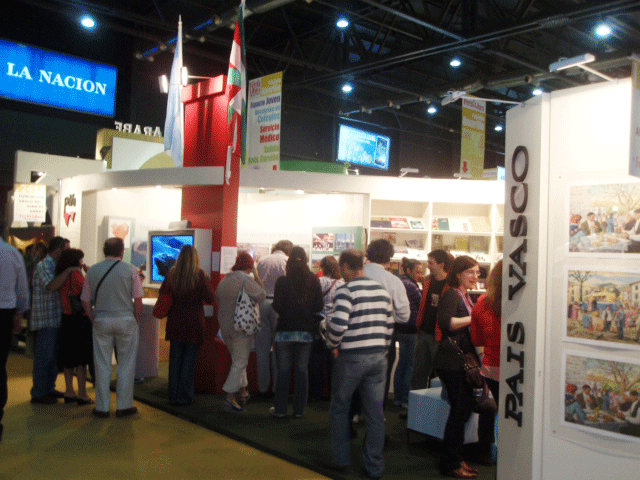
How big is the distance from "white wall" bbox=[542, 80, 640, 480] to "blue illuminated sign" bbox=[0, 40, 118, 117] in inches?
406

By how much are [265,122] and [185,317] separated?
2.93m

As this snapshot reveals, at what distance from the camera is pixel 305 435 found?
5016 mm

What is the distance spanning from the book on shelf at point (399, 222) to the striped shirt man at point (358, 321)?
4320mm

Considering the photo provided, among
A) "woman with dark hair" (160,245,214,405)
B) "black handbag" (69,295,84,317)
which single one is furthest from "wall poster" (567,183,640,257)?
"black handbag" (69,295,84,317)

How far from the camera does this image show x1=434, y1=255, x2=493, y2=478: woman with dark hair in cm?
400

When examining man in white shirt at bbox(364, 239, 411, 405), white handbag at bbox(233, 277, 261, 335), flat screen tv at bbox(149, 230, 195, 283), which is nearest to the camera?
man in white shirt at bbox(364, 239, 411, 405)

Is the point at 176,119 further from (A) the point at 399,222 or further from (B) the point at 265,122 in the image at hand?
(A) the point at 399,222

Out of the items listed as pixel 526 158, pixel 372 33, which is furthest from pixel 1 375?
pixel 372 33

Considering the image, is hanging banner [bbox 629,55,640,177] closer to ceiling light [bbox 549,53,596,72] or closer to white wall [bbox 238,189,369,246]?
ceiling light [bbox 549,53,596,72]

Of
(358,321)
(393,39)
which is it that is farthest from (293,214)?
(393,39)

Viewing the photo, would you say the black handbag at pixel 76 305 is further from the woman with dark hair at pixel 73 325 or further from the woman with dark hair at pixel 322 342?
the woman with dark hair at pixel 322 342

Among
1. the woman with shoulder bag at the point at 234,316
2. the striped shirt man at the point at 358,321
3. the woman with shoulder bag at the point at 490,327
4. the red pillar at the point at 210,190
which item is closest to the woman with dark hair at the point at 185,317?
the woman with shoulder bag at the point at 234,316

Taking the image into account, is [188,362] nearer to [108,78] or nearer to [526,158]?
[526,158]

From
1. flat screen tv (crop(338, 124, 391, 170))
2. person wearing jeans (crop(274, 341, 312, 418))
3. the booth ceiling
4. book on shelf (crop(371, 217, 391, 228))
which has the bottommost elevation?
person wearing jeans (crop(274, 341, 312, 418))
